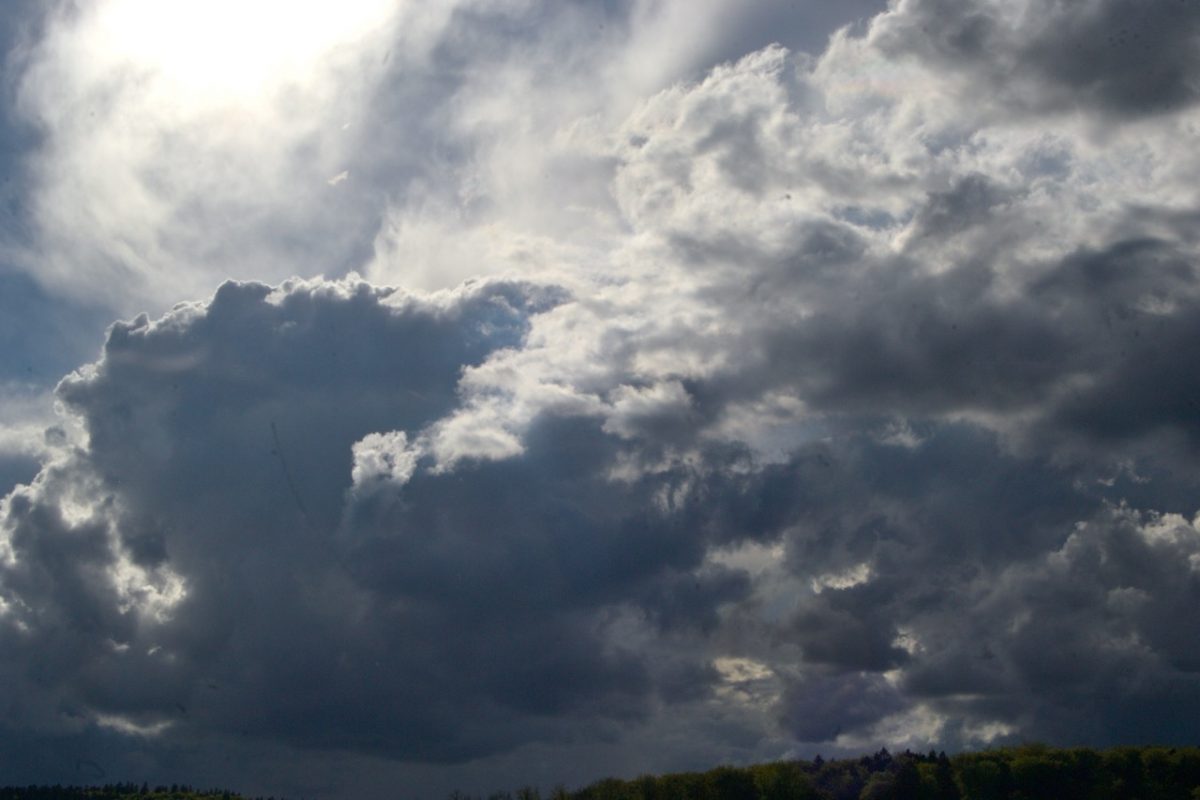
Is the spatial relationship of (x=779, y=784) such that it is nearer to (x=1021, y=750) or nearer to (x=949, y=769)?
(x=949, y=769)

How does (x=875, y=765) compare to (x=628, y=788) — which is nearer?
(x=875, y=765)

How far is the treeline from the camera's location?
162 metres

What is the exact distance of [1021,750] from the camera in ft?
573

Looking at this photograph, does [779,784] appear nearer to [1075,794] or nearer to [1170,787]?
[1075,794]

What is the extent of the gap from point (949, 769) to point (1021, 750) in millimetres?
12797

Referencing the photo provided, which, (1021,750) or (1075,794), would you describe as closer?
(1075,794)

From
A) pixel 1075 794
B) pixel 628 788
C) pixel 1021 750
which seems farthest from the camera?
pixel 628 788

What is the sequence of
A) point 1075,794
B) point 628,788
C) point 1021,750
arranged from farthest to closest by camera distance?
point 628,788 → point 1021,750 → point 1075,794

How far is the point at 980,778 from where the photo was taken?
16300cm

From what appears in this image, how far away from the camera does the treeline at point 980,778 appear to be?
531 ft

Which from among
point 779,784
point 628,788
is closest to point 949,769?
point 779,784

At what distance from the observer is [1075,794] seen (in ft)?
528

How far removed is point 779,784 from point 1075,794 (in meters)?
40.0

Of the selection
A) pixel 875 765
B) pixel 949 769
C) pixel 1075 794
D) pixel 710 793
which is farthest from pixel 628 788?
pixel 1075 794
